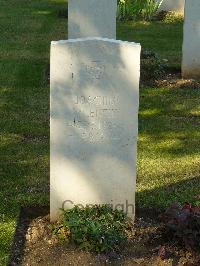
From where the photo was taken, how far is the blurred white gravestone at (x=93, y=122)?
4582 millimetres

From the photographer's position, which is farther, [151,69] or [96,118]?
[151,69]

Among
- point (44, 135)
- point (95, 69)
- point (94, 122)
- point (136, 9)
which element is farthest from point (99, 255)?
point (136, 9)

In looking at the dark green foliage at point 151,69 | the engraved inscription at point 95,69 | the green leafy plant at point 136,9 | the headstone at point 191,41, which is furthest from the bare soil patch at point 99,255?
the green leafy plant at point 136,9

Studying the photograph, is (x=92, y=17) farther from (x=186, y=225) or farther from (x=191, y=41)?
(x=186, y=225)

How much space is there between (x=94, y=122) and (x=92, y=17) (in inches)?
190

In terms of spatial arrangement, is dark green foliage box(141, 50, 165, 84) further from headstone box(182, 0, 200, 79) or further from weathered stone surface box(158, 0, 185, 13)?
weathered stone surface box(158, 0, 185, 13)

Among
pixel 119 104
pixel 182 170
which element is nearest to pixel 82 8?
pixel 182 170

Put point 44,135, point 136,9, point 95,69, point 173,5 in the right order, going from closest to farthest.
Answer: point 95,69 → point 44,135 → point 136,9 → point 173,5

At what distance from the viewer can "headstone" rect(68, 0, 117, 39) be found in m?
9.18

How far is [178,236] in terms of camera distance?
4.49 meters

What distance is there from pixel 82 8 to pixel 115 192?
488 cm

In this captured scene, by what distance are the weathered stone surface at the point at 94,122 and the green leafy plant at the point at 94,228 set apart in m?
0.11

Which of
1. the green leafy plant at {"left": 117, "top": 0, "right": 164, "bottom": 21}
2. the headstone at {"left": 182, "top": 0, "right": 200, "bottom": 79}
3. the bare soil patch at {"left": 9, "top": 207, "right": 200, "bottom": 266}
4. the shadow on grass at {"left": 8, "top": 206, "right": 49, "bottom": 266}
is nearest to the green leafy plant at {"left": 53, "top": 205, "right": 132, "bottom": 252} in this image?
the bare soil patch at {"left": 9, "top": 207, "right": 200, "bottom": 266}

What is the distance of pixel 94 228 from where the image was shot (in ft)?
14.8
